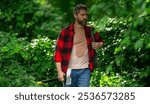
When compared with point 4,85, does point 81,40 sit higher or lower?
higher

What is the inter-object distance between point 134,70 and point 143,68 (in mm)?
193

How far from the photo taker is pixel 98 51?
11.7 m

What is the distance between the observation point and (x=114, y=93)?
8547 millimetres

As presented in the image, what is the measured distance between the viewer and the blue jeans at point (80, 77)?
898 cm

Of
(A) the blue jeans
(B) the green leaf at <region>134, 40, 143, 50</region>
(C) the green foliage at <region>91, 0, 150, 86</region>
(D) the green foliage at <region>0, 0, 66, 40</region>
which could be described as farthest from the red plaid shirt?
(D) the green foliage at <region>0, 0, 66, 40</region>

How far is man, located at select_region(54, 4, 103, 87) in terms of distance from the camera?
29.4ft

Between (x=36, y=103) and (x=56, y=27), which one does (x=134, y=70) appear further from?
(x=56, y=27)

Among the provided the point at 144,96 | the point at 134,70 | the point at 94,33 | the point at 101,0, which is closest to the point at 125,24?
the point at 134,70

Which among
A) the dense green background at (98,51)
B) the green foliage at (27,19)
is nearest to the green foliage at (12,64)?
the dense green background at (98,51)

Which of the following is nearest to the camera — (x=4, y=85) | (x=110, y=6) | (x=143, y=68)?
(x=110, y=6)

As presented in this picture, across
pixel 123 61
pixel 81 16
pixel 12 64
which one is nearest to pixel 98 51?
pixel 123 61

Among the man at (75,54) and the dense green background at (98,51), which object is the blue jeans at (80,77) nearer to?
the man at (75,54)

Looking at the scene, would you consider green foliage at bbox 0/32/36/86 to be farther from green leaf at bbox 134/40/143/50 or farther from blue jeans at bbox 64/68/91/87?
green leaf at bbox 134/40/143/50

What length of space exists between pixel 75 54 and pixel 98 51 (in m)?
2.77
